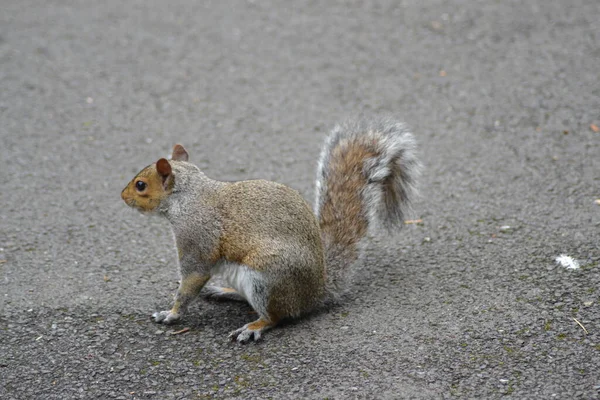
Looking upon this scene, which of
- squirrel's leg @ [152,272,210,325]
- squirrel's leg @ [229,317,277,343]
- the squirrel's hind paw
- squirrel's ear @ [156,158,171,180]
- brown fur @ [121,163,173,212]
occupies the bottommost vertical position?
squirrel's leg @ [229,317,277,343]

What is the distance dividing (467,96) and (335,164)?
195cm

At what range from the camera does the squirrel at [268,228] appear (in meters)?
2.82

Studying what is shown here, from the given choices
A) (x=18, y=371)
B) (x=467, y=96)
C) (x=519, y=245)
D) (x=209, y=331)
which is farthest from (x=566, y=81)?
(x=18, y=371)

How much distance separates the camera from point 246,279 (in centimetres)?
280

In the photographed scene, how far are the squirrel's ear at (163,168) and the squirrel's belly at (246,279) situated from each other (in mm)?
414

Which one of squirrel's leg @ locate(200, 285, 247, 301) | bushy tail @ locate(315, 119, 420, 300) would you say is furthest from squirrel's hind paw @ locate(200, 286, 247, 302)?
bushy tail @ locate(315, 119, 420, 300)

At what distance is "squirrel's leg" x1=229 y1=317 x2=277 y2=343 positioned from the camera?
9.34 ft

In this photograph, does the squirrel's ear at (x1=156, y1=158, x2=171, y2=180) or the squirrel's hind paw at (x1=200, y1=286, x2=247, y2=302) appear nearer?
the squirrel's ear at (x1=156, y1=158, x2=171, y2=180)

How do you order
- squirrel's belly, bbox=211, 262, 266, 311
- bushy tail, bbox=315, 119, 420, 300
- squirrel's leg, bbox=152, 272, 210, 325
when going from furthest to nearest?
bushy tail, bbox=315, 119, 420, 300 < squirrel's leg, bbox=152, 272, 210, 325 < squirrel's belly, bbox=211, 262, 266, 311

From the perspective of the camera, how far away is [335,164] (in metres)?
3.28

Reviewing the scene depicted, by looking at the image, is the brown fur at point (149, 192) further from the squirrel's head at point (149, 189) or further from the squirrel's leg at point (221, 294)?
the squirrel's leg at point (221, 294)

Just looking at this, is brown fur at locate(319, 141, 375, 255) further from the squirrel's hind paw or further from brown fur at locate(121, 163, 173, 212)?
brown fur at locate(121, 163, 173, 212)

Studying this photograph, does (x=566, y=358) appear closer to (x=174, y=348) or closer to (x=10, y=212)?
(x=174, y=348)

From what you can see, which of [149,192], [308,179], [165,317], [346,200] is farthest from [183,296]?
[308,179]
